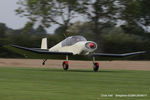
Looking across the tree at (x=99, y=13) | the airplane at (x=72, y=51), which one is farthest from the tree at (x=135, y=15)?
the airplane at (x=72, y=51)

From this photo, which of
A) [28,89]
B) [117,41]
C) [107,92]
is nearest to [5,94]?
[28,89]

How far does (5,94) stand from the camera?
10.7 m

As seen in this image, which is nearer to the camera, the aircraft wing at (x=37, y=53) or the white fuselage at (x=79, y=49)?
the aircraft wing at (x=37, y=53)

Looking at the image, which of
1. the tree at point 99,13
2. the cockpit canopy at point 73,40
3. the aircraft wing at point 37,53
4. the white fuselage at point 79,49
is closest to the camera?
the aircraft wing at point 37,53

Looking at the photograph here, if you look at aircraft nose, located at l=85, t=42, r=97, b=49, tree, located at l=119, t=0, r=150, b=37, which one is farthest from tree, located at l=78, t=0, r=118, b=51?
aircraft nose, located at l=85, t=42, r=97, b=49

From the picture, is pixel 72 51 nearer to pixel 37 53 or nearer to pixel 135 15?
pixel 37 53

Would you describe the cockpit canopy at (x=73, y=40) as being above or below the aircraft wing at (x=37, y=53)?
above

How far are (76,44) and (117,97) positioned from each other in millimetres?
14992

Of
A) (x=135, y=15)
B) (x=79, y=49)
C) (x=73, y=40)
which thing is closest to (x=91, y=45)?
(x=79, y=49)

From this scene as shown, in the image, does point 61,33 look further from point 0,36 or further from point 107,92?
point 107,92

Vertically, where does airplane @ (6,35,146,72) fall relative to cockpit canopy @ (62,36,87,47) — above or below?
below

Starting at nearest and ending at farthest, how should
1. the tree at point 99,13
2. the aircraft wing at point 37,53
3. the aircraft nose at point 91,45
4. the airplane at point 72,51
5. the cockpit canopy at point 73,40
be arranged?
1. the aircraft wing at point 37,53
2. the aircraft nose at point 91,45
3. the airplane at point 72,51
4. the cockpit canopy at point 73,40
5. the tree at point 99,13

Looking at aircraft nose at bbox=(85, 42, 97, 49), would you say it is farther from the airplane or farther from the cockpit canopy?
the cockpit canopy

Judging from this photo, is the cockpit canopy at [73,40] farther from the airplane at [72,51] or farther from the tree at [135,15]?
the tree at [135,15]
